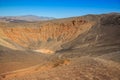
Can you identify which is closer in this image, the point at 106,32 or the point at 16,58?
the point at 16,58

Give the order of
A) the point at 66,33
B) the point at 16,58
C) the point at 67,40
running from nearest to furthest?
1. the point at 16,58
2. the point at 67,40
3. the point at 66,33

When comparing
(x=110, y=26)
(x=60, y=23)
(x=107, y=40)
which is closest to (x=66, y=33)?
(x=60, y=23)

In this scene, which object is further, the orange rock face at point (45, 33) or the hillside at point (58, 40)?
the orange rock face at point (45, 33)

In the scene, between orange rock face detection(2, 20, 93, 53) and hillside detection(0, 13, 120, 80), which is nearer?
hillside detection(0, 13, 120, 80)

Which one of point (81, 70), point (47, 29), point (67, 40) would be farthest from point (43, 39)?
point (81, 70)

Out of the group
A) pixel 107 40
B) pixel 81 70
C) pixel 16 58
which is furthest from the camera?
pixel 107 40

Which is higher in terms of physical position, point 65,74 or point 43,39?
point 65,74

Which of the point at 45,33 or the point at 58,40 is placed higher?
the point at 45,33

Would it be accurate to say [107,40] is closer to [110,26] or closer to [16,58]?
[110,26]

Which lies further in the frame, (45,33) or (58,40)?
(45,33)

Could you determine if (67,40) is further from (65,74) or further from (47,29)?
(65,74)
